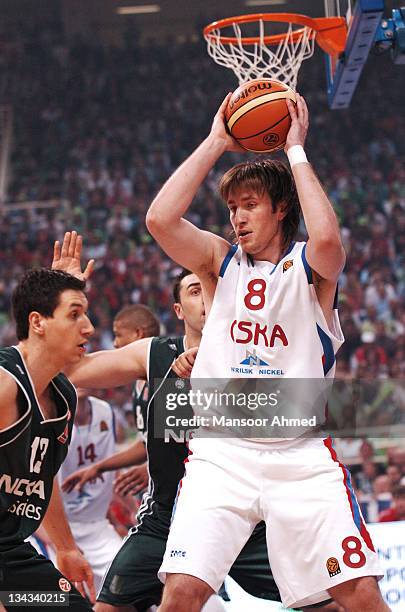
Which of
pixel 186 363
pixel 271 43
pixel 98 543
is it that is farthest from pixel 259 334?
pixel 98 543

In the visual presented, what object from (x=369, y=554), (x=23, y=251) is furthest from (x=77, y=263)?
(x=23, y=251)

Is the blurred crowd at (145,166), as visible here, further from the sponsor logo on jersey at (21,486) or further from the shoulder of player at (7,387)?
the shoulder of player at (7,387)

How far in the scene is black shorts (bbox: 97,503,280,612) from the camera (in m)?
3.97

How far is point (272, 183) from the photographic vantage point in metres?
3.44

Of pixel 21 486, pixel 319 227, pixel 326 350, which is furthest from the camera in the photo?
pixel 21 486

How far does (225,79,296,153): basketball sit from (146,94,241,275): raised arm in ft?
0.29

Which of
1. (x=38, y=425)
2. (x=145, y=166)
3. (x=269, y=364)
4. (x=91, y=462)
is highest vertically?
(x=145, y=166)

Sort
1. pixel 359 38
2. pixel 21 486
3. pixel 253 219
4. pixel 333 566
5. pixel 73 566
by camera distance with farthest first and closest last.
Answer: pixel 359 38, pixel 73 566, pixel 21 486, pixel 253 219, pixel 333 566

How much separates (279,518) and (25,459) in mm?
1112

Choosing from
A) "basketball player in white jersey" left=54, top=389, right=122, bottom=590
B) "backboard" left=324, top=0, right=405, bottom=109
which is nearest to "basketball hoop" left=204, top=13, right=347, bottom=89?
"backboard" left=324, top=0, right=405, bottom=109

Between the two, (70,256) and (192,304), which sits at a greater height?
(70,256)

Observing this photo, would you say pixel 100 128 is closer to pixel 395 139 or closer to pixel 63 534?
pixel 395 139

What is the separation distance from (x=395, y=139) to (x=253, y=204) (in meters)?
14.4

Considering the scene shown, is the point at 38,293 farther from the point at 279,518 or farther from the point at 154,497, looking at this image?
the point at 279,518
